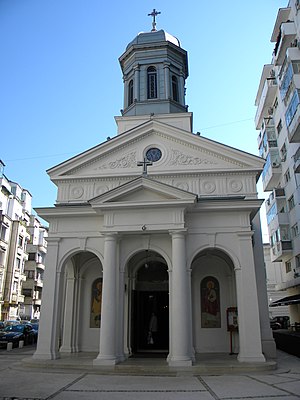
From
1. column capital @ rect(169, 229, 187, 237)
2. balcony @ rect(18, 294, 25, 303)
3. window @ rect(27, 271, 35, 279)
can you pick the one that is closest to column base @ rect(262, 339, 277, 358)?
column capital @ rect(169, 229, 187, 237)

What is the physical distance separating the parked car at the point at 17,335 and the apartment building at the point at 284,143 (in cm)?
1853

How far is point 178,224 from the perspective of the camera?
1523cm

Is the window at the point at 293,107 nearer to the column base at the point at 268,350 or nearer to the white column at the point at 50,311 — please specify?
the column base at the point at 268,350

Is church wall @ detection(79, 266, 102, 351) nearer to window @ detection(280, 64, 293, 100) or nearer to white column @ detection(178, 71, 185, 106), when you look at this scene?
white column @ detection(178, 71, 185, 106)

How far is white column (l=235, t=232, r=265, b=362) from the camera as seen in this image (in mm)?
14031

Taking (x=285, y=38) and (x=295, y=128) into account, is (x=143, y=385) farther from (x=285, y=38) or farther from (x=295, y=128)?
(x=285, y=38)

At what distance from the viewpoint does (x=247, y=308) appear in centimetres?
→ 1456

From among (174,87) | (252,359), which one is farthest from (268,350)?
(174,87)

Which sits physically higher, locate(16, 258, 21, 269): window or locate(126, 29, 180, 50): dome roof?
locate(126, 29, 180, 50): dome roof

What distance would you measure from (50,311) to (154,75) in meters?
15.6

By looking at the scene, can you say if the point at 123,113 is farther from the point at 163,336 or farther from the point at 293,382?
the point at 293,382

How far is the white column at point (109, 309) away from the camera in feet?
46.3

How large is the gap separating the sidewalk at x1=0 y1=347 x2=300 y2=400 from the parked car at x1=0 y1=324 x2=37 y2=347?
385 inches

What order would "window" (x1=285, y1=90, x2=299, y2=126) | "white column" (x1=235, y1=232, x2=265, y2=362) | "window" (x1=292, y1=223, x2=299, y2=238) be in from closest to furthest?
"white column" (x1=235, y1=232, x2=265, y2=362) → "window" (x1=285, y1=90, x2=299, y2=126) → "window" (x1=292, y1=223, x2=299, y2=238)
